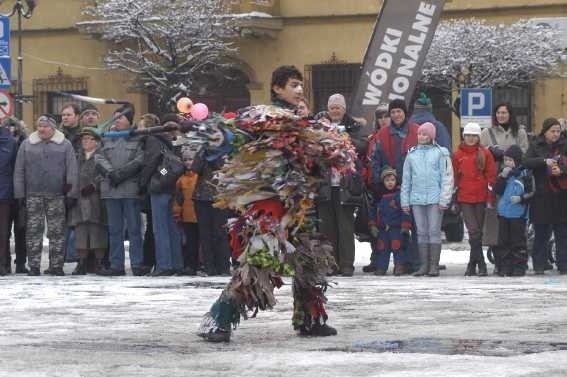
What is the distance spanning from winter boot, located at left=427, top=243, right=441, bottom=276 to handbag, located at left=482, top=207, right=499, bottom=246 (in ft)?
2.39

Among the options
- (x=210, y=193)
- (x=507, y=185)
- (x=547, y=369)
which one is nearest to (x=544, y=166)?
(x=507, y=185)

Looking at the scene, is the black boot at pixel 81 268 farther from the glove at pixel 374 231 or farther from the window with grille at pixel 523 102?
the window with grille at pixel 523 102

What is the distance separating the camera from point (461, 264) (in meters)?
21.5

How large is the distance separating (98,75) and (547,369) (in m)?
37.2

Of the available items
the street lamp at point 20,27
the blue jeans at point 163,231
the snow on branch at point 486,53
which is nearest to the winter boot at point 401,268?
the blue jeans at point 163,231

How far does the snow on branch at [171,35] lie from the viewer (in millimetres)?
41906

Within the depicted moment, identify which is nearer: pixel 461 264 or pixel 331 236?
pixel 331 236

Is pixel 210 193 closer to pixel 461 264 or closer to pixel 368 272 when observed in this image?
pixel 368 272

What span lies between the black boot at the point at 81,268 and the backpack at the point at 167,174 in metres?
1.30

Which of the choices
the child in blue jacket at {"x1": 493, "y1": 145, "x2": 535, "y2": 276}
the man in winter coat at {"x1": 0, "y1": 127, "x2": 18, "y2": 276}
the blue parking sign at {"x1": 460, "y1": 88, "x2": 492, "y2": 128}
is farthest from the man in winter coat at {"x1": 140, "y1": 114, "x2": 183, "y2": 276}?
the blue parking sign at {"x1": 460, "y1": 88, "x2": 492, "y2": 128}

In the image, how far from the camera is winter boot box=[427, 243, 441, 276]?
1884 cm

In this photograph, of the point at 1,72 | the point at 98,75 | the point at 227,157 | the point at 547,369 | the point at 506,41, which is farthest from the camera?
the point at 98,75

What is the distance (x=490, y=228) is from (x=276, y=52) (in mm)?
25242

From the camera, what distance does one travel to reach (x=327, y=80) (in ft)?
143
